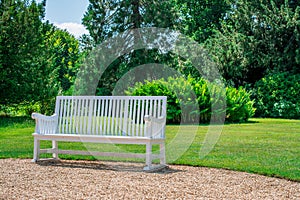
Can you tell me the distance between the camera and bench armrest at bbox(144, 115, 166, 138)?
608cm

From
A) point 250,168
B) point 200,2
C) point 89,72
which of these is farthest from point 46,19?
point 200,2

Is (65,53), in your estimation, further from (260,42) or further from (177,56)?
(260,42)

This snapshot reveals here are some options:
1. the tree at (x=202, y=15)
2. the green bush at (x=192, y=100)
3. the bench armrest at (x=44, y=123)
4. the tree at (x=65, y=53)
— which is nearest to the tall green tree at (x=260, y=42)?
the tree at (x=202, y=15)

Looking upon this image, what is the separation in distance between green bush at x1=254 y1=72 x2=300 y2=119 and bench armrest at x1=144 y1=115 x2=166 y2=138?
45.9 feet

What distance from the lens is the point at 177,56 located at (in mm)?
23016

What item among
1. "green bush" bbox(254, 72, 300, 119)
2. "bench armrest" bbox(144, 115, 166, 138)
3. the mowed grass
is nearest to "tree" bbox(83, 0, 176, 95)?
"green bush" bbox(254, 72, 300, 119)

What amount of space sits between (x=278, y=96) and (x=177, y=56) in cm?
573

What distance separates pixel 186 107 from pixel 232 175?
28.8ft

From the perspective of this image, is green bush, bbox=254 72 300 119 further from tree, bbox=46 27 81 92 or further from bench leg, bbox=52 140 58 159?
tree, bbox=46 27 81 92

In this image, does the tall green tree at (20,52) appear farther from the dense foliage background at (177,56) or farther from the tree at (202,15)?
the tree at (202,15)

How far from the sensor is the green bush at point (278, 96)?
19281mm

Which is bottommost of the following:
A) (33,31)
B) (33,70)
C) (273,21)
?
(33,70)

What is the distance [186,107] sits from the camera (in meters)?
14.4

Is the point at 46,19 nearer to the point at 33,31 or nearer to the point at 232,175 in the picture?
the point at 33,31
